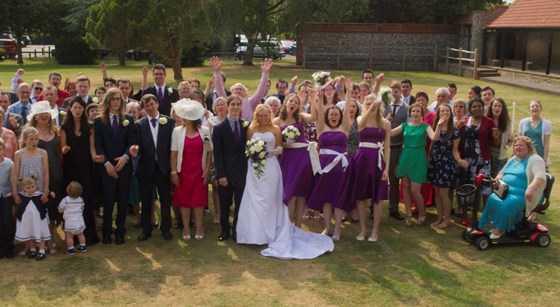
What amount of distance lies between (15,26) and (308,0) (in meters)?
21.3

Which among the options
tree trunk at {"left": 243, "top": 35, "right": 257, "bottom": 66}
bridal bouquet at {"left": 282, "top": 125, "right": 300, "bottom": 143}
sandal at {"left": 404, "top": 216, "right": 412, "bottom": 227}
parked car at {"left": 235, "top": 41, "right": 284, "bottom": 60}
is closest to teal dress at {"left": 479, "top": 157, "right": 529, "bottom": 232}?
sandal at {"left": 404, "top": 216, "right": 412, "bottom": 227}

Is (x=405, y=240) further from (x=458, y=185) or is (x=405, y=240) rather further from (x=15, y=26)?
(x=15, y=26)

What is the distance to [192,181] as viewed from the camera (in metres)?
7.36

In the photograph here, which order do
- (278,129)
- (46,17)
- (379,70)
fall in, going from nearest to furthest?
(278,129)
(379,70)
(46,17)

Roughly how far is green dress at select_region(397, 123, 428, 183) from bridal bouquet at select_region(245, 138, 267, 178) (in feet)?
7.00

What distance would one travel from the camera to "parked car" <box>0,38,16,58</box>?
149 feet

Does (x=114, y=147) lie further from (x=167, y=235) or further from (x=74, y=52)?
(x=74, y=52)

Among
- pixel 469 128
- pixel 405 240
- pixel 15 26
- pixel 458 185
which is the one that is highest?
pixel 15 26

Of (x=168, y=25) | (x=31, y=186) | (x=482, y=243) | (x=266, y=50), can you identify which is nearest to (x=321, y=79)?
(x=482, y=243)

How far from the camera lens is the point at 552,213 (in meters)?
8.65

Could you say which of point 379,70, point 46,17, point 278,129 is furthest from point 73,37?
point 278,129

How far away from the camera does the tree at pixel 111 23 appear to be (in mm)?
24891

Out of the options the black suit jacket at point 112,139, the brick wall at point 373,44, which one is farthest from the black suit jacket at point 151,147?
the brick wall at point 373,44

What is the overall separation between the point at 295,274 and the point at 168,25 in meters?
22.1
